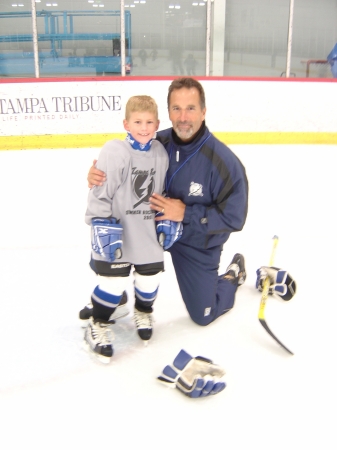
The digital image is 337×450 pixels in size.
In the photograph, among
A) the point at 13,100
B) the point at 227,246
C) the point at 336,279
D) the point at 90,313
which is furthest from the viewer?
the point at 13,100

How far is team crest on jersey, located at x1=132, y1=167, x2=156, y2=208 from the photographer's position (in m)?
1.68

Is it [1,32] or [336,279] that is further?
[1,32]

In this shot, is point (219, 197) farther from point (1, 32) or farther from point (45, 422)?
point (1, 32)

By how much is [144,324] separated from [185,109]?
82 centimetres

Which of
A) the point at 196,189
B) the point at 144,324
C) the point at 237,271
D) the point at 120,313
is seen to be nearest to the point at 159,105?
the point at 237,271

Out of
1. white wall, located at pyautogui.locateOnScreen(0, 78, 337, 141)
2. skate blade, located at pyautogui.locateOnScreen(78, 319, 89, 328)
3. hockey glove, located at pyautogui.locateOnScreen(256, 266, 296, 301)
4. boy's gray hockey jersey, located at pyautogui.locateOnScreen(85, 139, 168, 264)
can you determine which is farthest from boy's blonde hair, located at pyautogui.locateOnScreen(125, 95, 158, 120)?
white wall, located at pyautogui.locateOnScreen(0, 78, 337, 141)

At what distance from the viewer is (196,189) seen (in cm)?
185

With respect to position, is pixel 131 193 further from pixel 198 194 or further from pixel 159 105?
pixel 159 105

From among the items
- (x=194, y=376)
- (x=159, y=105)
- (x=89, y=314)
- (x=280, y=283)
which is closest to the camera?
(x=194, y=376)

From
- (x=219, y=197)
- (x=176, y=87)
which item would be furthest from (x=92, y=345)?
(x=176, y=87)

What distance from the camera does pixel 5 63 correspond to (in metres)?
3.86

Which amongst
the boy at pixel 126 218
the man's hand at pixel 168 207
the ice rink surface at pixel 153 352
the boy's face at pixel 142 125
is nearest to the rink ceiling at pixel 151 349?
the ice rink surface at pixel 153 352

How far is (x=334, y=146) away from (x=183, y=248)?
2424mm

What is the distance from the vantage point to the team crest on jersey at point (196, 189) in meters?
1.85
